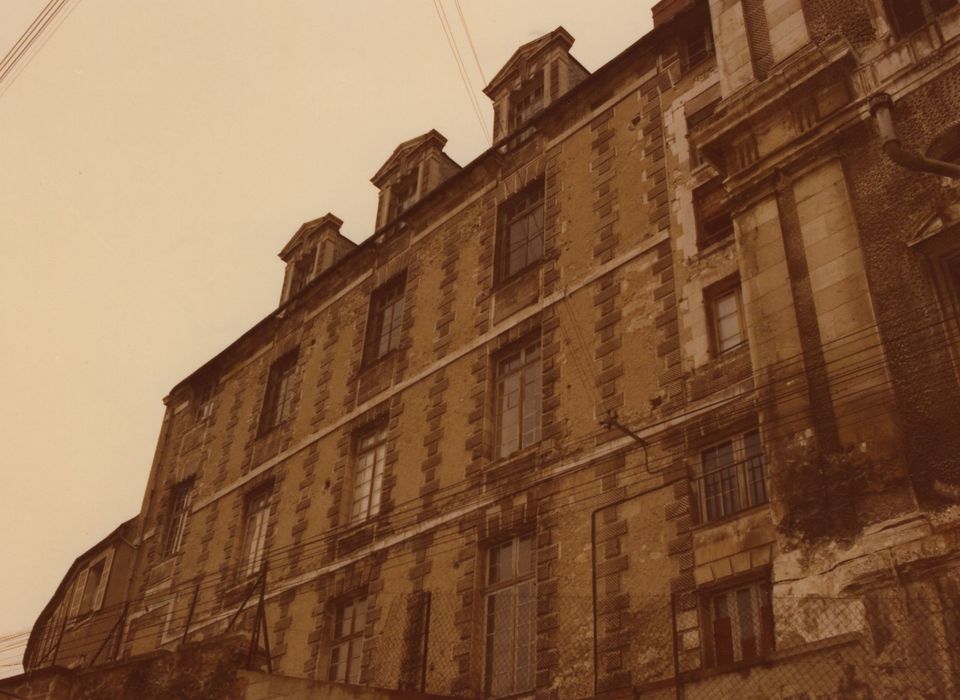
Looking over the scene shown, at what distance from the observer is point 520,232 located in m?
19.9

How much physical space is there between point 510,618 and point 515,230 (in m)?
7.92

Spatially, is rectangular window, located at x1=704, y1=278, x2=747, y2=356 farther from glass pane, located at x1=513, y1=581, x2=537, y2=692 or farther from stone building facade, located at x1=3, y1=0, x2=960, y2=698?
glass pane, located at x1=513, y1=581, x2=537, y2=692

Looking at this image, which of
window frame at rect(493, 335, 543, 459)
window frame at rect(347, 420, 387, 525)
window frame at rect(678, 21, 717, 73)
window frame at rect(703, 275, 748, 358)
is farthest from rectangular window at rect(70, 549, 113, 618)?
window frame at rect(678, 21, 717, 73)

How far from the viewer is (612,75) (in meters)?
19.4

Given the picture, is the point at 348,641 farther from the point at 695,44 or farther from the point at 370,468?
the point at 695,44

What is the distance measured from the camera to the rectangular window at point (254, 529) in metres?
21.5

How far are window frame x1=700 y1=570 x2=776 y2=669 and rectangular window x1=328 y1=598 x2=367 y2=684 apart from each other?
6.70 metres

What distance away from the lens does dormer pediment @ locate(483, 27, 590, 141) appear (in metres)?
21.6

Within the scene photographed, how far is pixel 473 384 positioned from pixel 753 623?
7.31 meters

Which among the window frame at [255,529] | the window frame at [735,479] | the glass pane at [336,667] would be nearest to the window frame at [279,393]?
the window frame at [255,529]

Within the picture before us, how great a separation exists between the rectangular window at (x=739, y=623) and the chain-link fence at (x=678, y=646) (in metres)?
0.01

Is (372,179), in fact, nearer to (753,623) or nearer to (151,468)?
(151,468)

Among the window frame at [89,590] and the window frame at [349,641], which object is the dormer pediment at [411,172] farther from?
the window frame at [89,590]

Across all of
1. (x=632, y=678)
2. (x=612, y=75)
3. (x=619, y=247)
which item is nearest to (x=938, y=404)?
(x=632, y=678)
